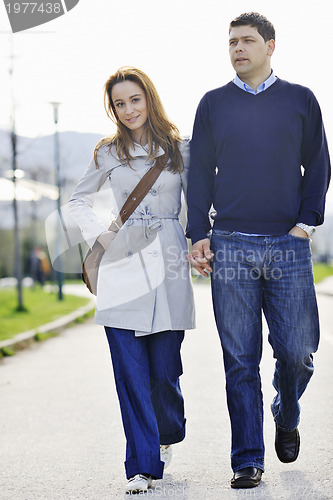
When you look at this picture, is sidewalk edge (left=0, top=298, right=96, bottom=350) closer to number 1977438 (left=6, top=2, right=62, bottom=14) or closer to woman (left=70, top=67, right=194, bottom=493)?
number 1977438 (left=6, top=2, right=62, bottom=14)

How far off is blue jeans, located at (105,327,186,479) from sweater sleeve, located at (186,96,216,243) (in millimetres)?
558

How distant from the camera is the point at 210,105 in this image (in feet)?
13.2

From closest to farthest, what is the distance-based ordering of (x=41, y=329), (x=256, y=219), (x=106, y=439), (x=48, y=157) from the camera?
(x=256, y=219) < (x=106, y=439) < (x=41, y=329) < (x=48, y=157)

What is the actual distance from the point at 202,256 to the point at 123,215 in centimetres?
46

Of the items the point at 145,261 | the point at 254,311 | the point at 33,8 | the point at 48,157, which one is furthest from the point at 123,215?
the point at 48,157

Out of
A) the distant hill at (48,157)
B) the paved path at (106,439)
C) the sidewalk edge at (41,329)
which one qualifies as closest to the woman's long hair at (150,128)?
the distant hill at (48,157)

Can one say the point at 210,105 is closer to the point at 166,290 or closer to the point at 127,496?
the point at 166,290

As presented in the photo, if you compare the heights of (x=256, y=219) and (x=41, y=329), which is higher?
(x=256, y=219)

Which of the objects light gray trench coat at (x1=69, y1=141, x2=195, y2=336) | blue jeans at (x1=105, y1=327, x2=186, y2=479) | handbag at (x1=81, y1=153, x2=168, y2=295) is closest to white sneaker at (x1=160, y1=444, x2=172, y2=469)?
blue jeans at (x1=105, y1=327, x2=186, y2=479)

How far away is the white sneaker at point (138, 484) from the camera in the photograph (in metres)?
3.76

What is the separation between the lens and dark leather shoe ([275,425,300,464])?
416 centimetres

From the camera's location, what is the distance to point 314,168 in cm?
394

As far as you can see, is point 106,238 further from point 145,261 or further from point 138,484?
point 138,484

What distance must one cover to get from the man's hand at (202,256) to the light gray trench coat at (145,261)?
170 mm
